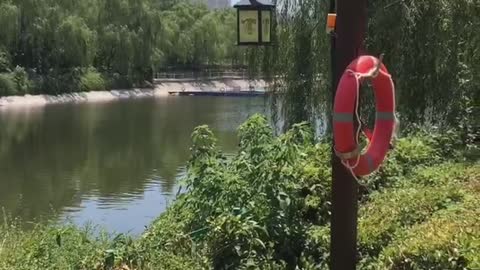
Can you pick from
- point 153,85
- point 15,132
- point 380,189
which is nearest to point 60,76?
point 153,85

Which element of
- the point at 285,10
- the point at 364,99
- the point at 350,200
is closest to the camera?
the point at 350,200

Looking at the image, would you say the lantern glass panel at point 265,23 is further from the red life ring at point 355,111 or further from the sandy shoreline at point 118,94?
the sandy shoreline at point 118,94

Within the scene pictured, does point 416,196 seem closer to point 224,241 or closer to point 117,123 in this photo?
point 224,241

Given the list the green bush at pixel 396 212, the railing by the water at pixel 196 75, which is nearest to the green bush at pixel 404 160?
the green bush at pixel 396 212

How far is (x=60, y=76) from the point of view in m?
28.0

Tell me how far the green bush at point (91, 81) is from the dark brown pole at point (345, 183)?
89.6ft

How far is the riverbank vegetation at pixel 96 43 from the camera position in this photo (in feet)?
85.8

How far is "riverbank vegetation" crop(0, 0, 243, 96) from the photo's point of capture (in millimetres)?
26156

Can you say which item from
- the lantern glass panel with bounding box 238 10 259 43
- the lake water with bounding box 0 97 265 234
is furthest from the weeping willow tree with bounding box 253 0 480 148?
the lake water with bounding box 0 97 265 234

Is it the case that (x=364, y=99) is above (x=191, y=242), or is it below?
above

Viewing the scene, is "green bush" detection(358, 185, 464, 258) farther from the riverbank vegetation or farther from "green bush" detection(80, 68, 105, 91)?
"green bush" detection(80, 68, 105, 91)

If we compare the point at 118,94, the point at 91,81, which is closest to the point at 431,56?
the point at 91,81

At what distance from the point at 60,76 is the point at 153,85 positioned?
630 cm

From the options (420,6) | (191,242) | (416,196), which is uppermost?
(420,6)
